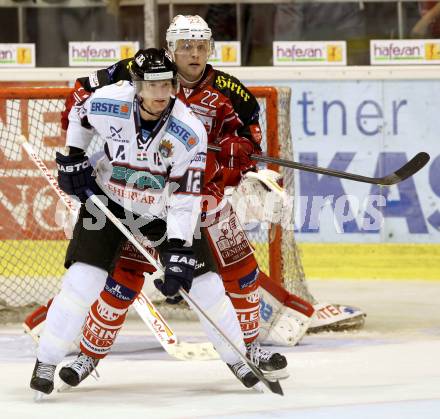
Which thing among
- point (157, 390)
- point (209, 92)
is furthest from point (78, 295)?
point (209, 92)

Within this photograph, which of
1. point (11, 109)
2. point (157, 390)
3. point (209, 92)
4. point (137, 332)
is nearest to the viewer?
point (157, 390)

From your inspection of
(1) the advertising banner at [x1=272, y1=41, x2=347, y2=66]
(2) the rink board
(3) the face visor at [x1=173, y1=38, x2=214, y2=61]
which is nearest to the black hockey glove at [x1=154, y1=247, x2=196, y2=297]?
(3) the face visor at [x1=173, y1=38, x2=214, y2=61]

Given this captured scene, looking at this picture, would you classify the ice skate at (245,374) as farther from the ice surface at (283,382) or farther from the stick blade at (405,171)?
the stick blade at (405,171)

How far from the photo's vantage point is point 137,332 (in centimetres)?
575

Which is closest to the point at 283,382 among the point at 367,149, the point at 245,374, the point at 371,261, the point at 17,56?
the point at 245,374

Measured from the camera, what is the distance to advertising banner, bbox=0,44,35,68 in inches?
285

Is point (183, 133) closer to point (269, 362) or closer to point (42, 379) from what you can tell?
point (42, 379)

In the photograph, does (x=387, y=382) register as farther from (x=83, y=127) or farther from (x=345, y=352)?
(x=83, y=127)

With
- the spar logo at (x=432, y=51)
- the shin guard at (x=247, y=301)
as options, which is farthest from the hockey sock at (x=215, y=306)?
the spar logo at (x=432, y=51)

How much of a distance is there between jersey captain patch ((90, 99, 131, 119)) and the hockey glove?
69cm

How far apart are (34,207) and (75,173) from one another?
2307 mm

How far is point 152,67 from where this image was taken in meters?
3.97

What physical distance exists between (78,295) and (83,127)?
1.72 ft

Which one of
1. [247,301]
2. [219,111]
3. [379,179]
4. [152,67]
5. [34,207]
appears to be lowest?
[247,301]
